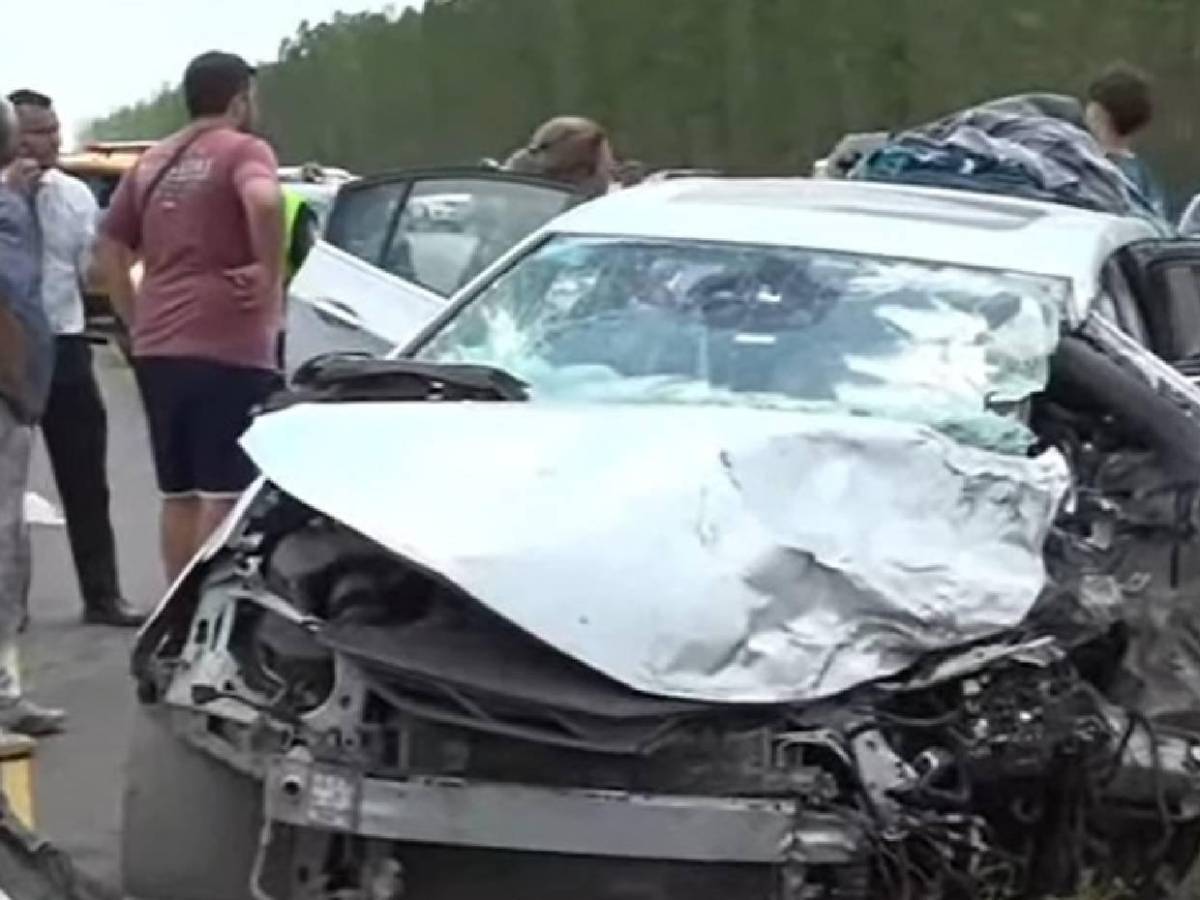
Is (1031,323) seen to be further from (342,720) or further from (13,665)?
(13,665)

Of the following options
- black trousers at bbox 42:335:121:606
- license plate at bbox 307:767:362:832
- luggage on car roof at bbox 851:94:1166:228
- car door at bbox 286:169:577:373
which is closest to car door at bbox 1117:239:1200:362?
luggage on car roof at bbox 851:94:1166:228

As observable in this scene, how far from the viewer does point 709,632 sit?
5.77 m

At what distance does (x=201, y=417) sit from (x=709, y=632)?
13.2 ft

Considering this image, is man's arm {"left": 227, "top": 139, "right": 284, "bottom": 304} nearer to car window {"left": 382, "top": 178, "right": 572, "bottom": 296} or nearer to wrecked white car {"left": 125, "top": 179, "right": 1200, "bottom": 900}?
wrecked white car {"left": 125, "top": 179, "right": 1200, "bottom": 900}

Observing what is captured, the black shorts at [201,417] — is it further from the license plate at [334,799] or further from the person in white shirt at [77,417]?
the license plate at [334,799]

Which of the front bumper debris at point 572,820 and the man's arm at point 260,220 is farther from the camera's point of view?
the man's arm at point 260,220

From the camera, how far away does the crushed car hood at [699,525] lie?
18.9 feet

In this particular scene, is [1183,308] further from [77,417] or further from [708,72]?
[708,72]

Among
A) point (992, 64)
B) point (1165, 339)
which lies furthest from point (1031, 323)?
point (992, 64)

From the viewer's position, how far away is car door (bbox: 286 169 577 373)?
447 inches

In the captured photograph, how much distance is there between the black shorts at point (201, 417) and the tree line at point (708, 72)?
782 inches

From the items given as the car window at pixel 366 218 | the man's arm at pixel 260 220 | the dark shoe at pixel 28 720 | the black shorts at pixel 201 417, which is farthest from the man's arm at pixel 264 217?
the car window at pixel 366 218

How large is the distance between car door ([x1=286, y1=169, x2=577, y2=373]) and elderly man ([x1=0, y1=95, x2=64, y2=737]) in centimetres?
253

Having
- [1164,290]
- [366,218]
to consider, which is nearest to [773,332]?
[1164,290]
